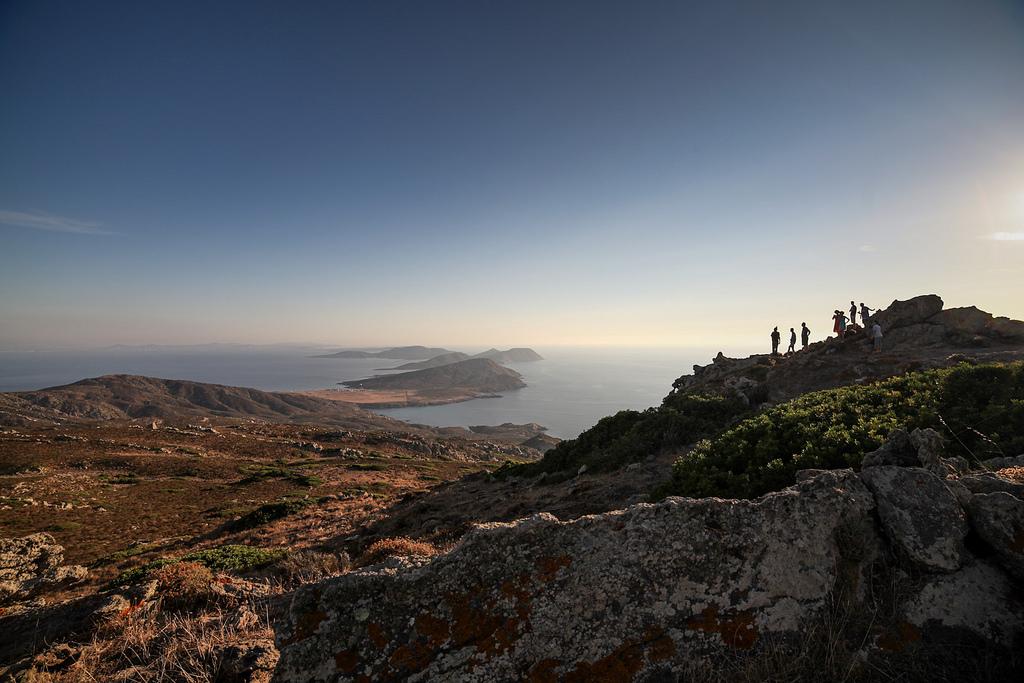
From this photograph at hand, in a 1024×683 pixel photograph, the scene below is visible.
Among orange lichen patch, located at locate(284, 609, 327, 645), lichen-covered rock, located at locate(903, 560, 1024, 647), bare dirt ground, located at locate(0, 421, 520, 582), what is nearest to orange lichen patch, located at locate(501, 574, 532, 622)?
orange lichen patch, located at locate(284, 609, 327, 645)

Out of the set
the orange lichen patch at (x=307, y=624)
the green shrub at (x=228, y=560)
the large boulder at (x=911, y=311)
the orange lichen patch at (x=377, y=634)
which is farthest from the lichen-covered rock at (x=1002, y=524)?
the large boulder at (x=911, y=311)

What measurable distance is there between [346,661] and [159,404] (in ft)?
723

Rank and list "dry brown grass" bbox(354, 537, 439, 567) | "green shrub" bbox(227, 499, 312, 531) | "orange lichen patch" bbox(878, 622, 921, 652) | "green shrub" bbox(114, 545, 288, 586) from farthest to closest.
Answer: "green shrub" bbox(227, 499, 312, 531)
"green shrub" bbox(114, 545, 288, 586)
"dry brown grass" bbox(354, 537, 439, 567)
"orange lichen patch" bbox(878, 622, 921, 652)

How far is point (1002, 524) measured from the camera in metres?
3.26

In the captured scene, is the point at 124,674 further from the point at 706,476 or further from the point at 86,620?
the point at 706,476

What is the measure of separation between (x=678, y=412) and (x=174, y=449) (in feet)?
202

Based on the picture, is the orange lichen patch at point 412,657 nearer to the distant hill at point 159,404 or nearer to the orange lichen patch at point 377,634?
the orange lichen patch at point 377,634

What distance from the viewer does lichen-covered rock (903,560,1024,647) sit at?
2.96 meters

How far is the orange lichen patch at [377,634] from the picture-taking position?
331cm

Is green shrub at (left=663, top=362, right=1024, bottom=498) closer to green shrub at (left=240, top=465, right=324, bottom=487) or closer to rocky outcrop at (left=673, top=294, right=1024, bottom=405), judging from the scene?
rocky outcrop at (left=673, top=294, right=1024, bottom=405)

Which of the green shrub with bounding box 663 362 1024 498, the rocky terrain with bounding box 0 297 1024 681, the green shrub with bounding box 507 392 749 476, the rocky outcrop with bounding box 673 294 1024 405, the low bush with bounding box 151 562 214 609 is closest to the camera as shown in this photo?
the rocky terrain with bounding box 0 297 1024 681

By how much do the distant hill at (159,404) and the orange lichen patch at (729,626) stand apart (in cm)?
15093

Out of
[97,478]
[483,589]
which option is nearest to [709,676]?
[483,589]

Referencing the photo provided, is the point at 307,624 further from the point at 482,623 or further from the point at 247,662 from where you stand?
the point at 247,662
